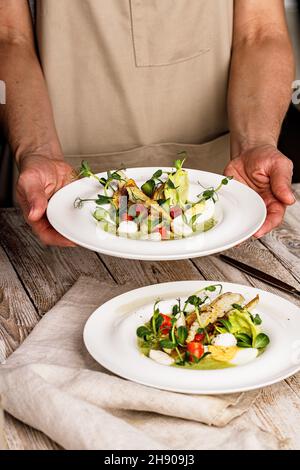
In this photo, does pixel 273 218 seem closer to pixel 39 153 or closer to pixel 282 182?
pixel 282 182

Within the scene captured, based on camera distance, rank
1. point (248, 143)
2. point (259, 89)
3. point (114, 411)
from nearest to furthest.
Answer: point (114, 411), point (248, 143), point (259, 89)

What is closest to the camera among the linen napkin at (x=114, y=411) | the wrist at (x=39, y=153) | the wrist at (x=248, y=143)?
the linen napkin at (x=114, y=411)

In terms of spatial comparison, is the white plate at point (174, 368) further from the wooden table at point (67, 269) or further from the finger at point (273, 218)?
the finger at point (273, 218)

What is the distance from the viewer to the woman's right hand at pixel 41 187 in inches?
63.4

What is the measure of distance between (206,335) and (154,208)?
1.17ft

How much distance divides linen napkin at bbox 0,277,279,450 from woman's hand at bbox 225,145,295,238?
581 mm

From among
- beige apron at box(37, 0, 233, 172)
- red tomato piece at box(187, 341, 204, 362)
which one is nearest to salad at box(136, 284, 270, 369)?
red tomato piece at box(187, 341, 204, 362)

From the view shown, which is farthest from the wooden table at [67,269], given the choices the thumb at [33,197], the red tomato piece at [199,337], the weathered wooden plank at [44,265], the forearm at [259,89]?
the red tomato piece at [199,337]

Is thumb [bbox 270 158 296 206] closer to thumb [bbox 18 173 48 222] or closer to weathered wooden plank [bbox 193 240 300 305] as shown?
weathered wooden plank [bbox 193 240 300 305]

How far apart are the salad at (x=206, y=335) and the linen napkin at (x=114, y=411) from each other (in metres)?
0.07

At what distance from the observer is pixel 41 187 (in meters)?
1.68

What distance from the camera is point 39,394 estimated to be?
45.6 inches

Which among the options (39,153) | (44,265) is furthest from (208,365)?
(39,153)

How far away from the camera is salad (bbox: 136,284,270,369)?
124cm
